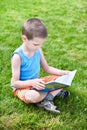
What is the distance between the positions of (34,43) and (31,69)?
1.36ft

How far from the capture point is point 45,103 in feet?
12.2

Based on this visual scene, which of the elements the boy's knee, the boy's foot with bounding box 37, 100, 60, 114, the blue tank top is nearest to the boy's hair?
the blue tank top

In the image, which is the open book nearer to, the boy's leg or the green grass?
the boy's leg

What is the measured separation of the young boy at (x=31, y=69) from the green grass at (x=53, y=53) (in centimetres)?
12

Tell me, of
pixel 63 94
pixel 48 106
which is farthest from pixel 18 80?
pixel 63 94

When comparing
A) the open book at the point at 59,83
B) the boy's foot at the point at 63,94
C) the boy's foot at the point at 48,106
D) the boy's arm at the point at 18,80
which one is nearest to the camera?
the open book at the point at 59,83

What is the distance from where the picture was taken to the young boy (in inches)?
136

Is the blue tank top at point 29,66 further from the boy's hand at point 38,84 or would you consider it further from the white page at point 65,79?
the white page at point 65,79

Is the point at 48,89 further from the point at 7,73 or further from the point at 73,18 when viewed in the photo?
the point at 73,18

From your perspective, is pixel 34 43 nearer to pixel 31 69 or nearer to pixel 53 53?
pixel 31 69

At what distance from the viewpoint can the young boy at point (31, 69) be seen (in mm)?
3447

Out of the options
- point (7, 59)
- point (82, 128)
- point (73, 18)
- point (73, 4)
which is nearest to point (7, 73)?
point (7, 59)

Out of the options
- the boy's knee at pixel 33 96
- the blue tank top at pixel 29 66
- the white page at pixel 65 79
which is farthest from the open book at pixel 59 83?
the blue tank top at pixel 29 66

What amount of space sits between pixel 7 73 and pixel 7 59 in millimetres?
434
